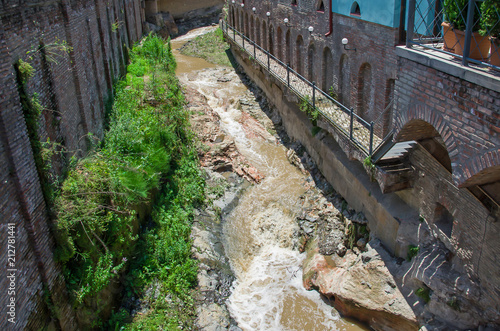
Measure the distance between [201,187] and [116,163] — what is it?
427cm

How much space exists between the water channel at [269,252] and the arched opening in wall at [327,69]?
3.22 m

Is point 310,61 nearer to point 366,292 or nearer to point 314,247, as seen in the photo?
point 314,247

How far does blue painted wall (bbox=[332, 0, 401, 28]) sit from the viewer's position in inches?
409

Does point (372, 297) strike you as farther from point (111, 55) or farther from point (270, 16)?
Answer: point (270, 16)

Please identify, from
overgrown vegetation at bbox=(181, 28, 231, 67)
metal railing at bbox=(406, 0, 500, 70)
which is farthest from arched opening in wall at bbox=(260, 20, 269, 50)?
metal railing at bbox=(406, 0, 500, 70)

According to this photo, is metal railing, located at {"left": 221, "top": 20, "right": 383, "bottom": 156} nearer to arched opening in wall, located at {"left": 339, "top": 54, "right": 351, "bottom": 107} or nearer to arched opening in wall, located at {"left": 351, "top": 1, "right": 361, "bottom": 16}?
arched opening in wall, located at {"left": 339, "top": 54, "right": 351, "bottom": 107}

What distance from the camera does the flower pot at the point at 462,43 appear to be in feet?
21.5

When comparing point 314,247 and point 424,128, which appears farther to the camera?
point 314,247

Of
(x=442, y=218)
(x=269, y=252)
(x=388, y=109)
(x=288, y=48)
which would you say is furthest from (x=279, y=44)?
(x=442, y=218)

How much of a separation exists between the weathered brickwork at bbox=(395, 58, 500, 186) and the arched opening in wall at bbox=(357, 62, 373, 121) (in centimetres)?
448

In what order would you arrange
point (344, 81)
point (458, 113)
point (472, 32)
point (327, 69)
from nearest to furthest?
1. point (472, 32)
2. point (458, 113)
3. point (344, 81)
4. point (327, 69)

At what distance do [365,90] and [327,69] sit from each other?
2879 mm

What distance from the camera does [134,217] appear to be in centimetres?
1113

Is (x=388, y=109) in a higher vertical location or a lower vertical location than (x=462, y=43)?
lower
